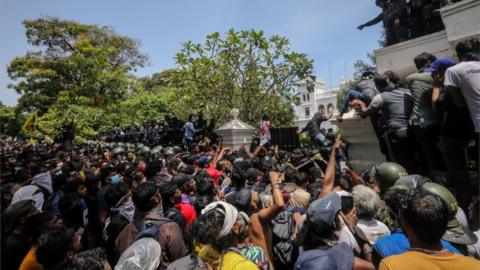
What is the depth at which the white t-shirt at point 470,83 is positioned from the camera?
8.57 ft

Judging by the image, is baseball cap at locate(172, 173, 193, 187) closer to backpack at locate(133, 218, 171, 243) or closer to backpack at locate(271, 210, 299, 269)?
backpack at locate(133, 218, 171, 243)

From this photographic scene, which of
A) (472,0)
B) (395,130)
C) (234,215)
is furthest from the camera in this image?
(472,0)

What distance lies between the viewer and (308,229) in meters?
2.06

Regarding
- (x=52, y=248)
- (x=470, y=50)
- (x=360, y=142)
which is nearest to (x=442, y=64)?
(x=470, y=50)

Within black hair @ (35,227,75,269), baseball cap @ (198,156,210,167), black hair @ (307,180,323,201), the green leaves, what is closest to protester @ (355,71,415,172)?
black hair @ (307,180,323,201)

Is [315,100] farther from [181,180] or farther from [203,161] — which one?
[181,180]

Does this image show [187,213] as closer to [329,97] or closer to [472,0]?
[472,0]

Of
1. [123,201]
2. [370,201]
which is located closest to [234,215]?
[370,201]

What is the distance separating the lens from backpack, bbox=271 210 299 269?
258 cm

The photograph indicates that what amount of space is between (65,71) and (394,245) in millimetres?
20284

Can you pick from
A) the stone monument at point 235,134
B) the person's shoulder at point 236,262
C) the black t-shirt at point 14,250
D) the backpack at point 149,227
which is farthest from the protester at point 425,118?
the stone monument at point 235,134

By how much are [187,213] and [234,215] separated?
1.39 metres

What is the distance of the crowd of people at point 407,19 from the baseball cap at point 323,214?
523 cm

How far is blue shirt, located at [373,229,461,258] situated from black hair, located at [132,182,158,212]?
1.84 m
